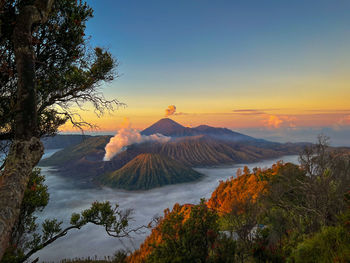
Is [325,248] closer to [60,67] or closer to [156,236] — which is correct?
[60,67]

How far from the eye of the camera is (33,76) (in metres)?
3.97

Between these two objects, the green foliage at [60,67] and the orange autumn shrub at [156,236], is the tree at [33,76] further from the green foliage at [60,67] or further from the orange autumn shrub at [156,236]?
the orange autumn shrub at [156,236]

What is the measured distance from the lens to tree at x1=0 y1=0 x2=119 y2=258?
11.4 feet

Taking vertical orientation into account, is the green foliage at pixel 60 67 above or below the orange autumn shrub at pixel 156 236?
above

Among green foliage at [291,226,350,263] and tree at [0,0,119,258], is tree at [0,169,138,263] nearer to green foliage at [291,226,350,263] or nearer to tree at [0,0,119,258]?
tree at [0,0,119,258]

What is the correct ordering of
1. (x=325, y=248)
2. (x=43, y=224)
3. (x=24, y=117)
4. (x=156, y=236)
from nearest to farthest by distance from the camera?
(x=24, y=117), (x=325, y=248), (x=43, y=224), (x=156, y=236)

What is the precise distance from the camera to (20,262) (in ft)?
23.4

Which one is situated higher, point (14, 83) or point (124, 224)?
point (14, 83)

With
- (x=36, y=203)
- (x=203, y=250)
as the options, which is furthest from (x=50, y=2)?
(x=203, y=250)

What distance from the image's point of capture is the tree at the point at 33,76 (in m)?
3.46

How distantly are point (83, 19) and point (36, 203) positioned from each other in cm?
758

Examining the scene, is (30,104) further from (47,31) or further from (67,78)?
(47,31)

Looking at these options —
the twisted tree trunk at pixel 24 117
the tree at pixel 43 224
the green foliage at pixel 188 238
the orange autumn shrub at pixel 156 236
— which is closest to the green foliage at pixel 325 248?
the green foliage at pixel 188 238

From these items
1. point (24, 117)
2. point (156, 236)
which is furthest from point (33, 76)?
point (156, 236)
